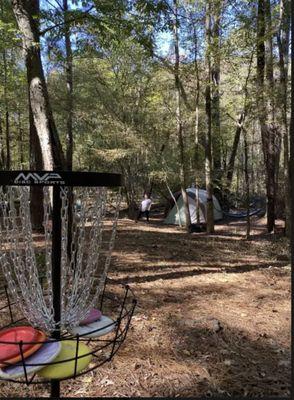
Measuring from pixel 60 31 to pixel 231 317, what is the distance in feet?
13.6

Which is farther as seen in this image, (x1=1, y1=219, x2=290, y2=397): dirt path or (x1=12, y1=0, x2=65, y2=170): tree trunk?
(x1=12, y1=0, x2=65, y2=170): tree trunk

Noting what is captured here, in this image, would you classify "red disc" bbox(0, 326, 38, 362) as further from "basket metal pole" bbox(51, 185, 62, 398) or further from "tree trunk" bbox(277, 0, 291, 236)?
"tree trunk" bbox(277, 0, 291, 236)

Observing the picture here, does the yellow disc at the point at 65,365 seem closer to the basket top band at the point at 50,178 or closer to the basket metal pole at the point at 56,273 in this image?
the basket metal pole at the point at 56,273

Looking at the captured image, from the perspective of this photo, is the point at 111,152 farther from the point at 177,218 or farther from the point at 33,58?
the point at 33,58

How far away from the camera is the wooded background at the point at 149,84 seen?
495 cm

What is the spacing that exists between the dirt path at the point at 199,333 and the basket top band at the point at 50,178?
193cm

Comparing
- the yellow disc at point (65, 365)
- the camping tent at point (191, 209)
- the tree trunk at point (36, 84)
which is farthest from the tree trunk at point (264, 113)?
the yellow disc at point (65, 365)

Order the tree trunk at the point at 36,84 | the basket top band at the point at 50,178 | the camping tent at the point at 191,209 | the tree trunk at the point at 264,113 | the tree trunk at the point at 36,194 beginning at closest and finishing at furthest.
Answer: the basket top band at the point at 50,178, the tree trunk at the point at 36,84, the tree trunk at the point at 36,194, the tree trunk at the point at 264,113, the camping tent at the point at 191,209

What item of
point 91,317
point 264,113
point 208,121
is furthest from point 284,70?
point 91,317

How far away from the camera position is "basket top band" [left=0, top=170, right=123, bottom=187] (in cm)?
128

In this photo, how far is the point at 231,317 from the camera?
4051mm

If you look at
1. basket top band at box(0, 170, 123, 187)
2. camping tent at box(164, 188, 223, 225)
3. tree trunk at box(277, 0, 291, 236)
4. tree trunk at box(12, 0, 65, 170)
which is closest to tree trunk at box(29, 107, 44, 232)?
tree trunk at box(12, 0, 65, 170)

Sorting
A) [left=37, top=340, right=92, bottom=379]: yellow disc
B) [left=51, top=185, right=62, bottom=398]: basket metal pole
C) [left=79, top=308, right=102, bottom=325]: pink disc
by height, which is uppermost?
[left=51, top=185, right=62, bottom=398]: basket metal pole

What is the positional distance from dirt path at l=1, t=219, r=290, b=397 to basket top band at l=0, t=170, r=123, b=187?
193cm
